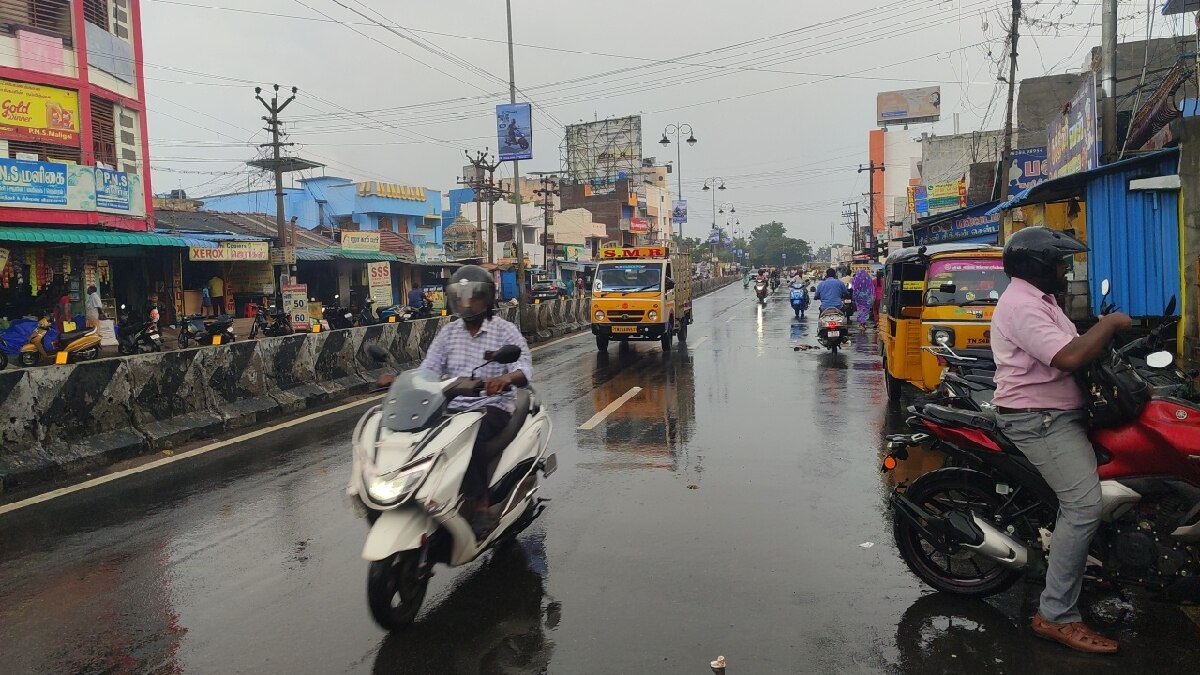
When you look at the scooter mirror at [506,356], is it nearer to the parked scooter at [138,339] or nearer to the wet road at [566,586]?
the wet road at [566,586]

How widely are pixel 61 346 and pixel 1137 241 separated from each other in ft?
64.2

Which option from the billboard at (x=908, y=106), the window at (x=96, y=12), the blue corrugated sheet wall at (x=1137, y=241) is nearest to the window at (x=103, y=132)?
the window at (x=96, y=12)

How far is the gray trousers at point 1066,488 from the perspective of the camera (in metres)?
3.63

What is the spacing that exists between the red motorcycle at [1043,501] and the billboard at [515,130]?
21523 mm

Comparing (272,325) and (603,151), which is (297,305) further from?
(603,151)

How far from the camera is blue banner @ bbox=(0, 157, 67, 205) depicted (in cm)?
1884

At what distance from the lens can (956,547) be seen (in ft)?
13.7

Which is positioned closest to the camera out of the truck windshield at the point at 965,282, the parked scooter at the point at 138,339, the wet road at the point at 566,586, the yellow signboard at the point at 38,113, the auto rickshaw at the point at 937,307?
the wet road at the point at 566,586

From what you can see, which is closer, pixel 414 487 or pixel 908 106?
pixel 414 487

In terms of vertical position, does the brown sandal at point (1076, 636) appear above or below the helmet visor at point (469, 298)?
below

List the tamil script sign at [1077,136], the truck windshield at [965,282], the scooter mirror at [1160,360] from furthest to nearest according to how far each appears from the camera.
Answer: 1. the tamil script sign at [1077,136]
2. the truck windshield at [965,282]
3. the scooter mirror at [1160,360]

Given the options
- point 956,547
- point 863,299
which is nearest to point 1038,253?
point 956,547

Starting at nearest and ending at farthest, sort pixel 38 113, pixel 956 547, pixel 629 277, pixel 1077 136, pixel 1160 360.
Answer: pixel 1160 360 → pixel 956 547 → pixel 1077 136 → pixel 629 277 → pixel 38 113

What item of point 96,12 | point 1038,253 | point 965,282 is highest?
point 96,12
